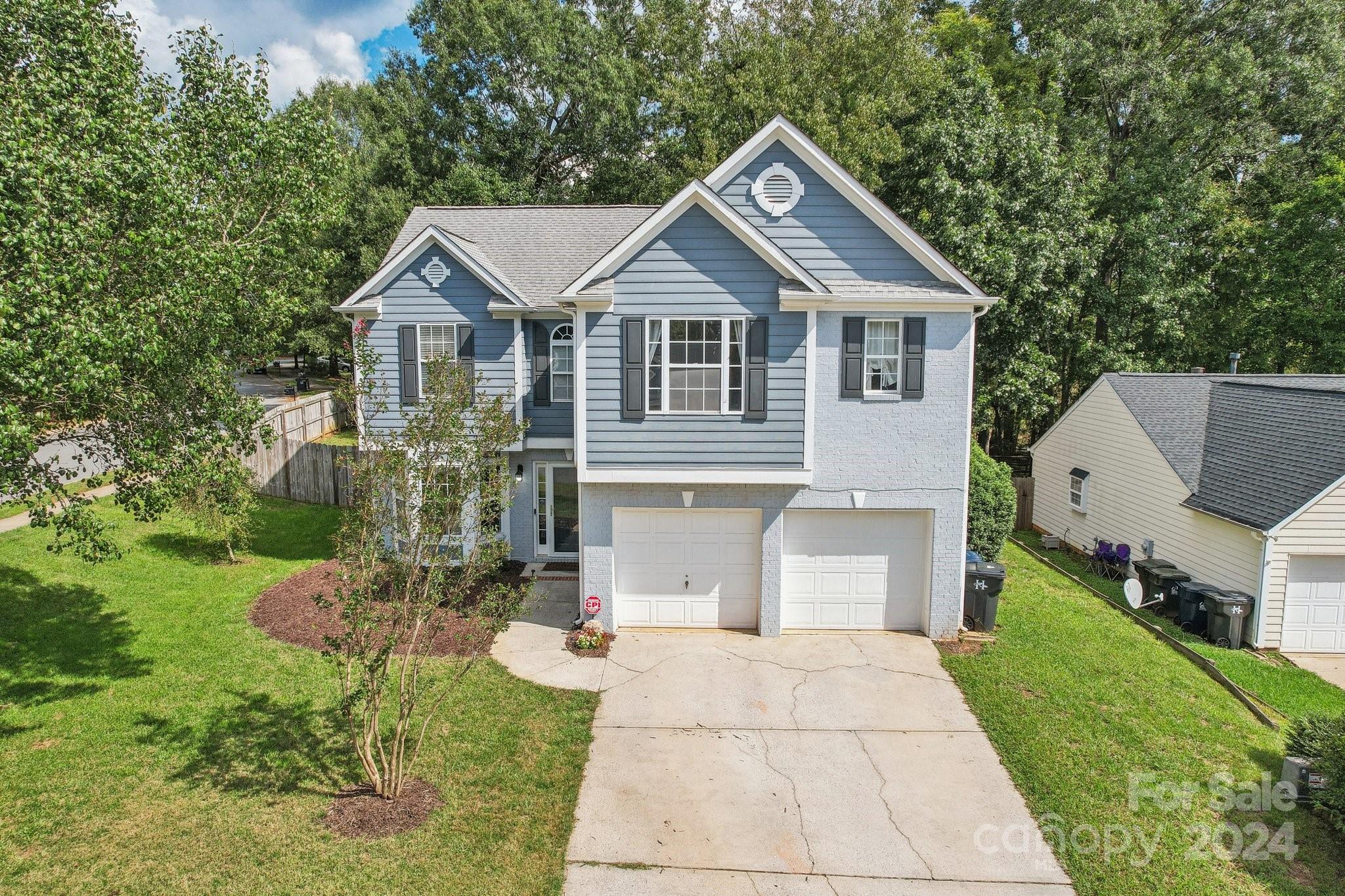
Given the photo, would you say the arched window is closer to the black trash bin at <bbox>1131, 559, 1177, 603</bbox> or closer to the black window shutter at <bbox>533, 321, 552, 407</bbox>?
the black window shutter at <bbox>533, 321, 552, 407</bbox>

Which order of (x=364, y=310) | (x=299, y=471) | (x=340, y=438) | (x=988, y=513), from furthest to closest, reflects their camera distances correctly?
(x=340, y=438), (x=299, y=471), (x=988, y=513), (x=364, y=310)

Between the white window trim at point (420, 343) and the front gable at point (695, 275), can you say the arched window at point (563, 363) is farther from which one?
the front gable at point (695, 275)

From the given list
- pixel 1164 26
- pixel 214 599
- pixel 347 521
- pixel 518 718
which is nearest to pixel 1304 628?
pixel 518 718

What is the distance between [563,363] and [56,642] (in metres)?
9.53

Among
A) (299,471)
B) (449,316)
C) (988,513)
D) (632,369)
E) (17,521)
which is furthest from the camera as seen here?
(299,471)

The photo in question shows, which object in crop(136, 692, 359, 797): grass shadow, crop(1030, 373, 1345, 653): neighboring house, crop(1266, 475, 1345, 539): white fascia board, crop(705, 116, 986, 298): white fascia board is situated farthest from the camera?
crop(1030, 373, 1345, 653): neighboring house

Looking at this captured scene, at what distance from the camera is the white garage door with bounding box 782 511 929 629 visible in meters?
12.7

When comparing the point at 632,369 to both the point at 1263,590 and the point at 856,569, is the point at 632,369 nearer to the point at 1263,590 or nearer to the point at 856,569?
the point at 856,569

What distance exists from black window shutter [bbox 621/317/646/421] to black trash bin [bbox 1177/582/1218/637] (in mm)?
10496

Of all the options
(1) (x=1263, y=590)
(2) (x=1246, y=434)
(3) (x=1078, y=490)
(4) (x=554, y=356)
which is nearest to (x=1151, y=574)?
(1) (x=1263, y=590)

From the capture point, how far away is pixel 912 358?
12062 millimetres

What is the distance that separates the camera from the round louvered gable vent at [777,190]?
12.1 metres

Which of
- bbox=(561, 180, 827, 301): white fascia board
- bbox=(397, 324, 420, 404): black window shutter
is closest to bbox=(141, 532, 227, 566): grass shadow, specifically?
bbox=(397, 324, 420, 404): black window shutter

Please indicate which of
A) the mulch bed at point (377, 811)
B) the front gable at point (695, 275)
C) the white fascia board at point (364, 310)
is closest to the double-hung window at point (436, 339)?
the white fascia board at point (364, 310)
